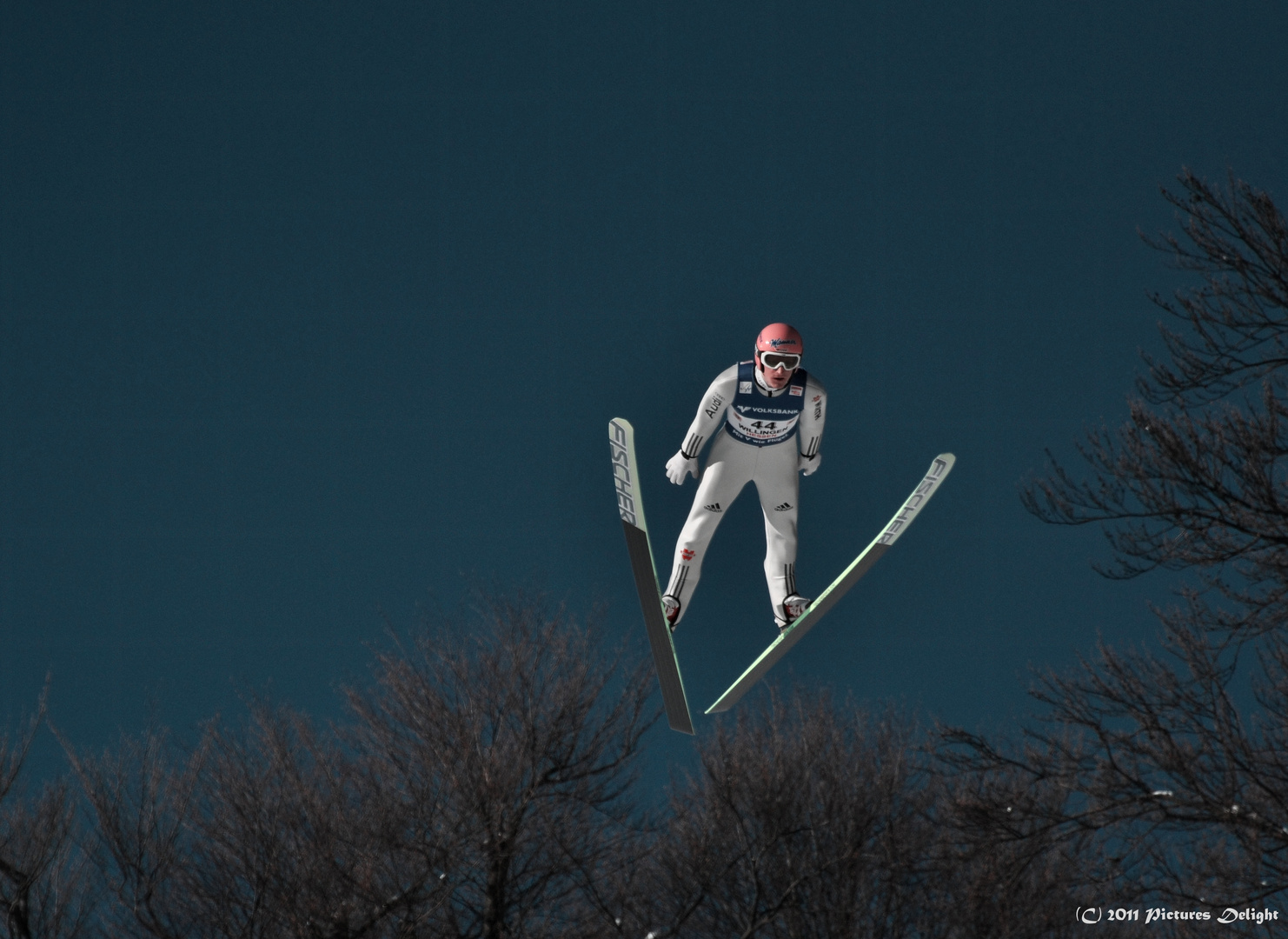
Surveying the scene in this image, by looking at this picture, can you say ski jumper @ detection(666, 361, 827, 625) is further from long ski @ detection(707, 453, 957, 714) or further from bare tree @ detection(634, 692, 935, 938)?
bare tree @ detection(634, 692, 935, 938)

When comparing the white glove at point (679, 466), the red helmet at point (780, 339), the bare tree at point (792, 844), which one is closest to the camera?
the red helmet at point (780, 339)

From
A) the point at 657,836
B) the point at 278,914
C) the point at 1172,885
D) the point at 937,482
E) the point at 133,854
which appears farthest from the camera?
the point at 657,836

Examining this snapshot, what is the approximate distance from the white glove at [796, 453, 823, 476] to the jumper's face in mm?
989

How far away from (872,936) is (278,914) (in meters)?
8.05

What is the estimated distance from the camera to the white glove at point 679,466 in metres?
12.1

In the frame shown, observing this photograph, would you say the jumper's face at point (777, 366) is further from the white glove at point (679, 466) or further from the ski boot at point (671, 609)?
the ski boot at point (671, 609)

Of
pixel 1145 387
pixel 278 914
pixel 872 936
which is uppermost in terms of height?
pixel 1145 387

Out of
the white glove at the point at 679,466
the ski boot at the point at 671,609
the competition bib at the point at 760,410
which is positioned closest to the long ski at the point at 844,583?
the ski boot at the point at 671,609

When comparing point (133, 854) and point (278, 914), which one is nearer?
point (278, 914)

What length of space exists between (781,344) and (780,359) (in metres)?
0.13

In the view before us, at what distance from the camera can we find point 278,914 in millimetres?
17531

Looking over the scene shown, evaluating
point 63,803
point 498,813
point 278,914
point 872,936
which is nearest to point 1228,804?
point 872,936

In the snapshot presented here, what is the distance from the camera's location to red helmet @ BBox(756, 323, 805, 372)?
1145cm

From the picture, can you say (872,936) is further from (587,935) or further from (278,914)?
(278,914)
